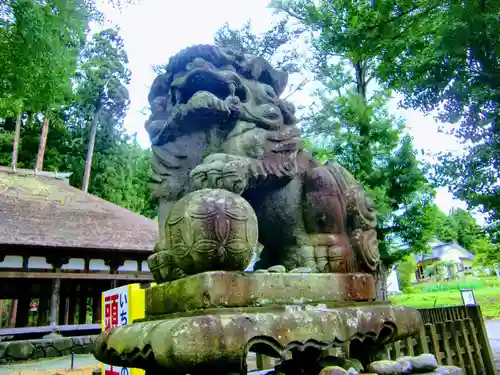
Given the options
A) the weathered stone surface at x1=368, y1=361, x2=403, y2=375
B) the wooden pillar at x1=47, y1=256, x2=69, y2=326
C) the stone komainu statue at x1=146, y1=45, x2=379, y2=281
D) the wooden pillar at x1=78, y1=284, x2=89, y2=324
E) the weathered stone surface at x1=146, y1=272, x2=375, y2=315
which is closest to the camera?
the weathered stone surface at x1=146, y1=272, x2=375, y2=315

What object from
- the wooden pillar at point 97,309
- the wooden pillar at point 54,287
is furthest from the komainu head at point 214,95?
the wooden pillar at point 97,309

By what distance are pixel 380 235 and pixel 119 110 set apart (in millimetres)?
14675

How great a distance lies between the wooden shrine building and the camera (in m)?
9.44

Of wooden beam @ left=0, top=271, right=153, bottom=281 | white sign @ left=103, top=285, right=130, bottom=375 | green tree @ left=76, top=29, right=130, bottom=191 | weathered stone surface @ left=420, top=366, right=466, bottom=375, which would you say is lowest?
weathered stone surface @ left=420, top=366, right=466, bottom=375

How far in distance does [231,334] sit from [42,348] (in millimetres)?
9991

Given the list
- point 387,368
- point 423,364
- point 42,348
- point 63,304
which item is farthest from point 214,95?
point 63,304

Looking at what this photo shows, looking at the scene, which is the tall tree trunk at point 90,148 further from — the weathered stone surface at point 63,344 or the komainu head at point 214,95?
the komainu head at point 214,95

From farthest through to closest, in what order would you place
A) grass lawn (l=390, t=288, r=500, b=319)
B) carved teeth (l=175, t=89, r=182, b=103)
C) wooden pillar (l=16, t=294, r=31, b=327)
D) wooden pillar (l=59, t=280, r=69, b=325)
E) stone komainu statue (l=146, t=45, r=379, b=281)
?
grass lawn (l=390, t=288, r=500, b=319) → wooden pillar (l=59, t=280, r=69, b=325) → wooden pillar (l=16, t=294, r=31, b=327) → carved teeth (l=175, t=89, r=182, b=103) → stone komainu statue (l=146, t=45, r=379, b=281)

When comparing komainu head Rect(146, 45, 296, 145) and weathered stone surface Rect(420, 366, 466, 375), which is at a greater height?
komainu head Rect(146, 45, 296, 145)

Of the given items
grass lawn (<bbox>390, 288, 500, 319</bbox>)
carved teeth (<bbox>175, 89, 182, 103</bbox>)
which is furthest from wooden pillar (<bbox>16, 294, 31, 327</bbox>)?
grass lawn (<bbox>390, 288, 500, 319</bbox>)

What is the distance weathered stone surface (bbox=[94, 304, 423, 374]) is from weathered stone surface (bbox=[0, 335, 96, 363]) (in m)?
9.05

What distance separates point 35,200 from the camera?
11.6 meters

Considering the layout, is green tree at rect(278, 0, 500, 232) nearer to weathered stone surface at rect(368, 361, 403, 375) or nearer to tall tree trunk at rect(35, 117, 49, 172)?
weathered stone surface at rect(368, 361, 403, 375)

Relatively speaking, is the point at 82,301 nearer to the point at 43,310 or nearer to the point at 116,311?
the point at 43,310
